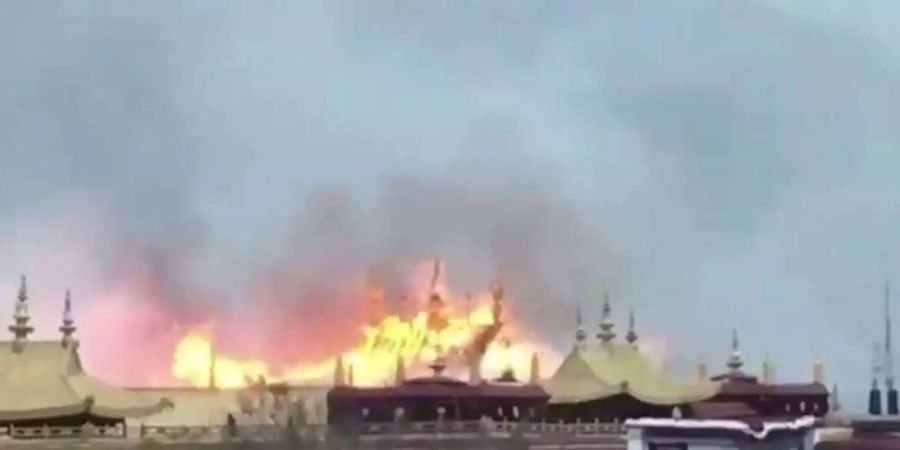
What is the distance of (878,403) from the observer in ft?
193

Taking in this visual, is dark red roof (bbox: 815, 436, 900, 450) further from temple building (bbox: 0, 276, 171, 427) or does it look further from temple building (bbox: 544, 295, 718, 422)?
temple building (bbox: 0, 276, 171, 427)

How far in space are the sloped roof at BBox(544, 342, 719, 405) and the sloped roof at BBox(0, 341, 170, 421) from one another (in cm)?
1190

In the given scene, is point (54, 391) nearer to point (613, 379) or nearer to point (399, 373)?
point (399, 373)

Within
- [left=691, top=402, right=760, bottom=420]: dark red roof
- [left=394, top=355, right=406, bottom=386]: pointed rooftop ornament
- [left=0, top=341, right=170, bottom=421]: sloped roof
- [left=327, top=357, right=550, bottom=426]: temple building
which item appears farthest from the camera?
[left=394, top=355, right=406, bottom=386]: pointed rooftop ornament

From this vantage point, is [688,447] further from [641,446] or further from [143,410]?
[143,410]

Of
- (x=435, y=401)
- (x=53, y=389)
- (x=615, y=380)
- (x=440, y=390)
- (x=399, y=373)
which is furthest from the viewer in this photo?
(x=615, y=380)

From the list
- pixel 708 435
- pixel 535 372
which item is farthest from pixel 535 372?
pixel 708 435

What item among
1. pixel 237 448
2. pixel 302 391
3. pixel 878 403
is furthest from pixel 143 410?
pixel 878 403

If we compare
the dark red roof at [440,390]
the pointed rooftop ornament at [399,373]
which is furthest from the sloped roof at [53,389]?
the pointed rooftop ornament at [399,373]

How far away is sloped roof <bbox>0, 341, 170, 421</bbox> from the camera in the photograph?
4081cm

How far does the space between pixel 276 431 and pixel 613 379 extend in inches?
528

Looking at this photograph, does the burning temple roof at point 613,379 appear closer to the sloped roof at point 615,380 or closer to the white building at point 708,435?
the sloped roof at point 615,380

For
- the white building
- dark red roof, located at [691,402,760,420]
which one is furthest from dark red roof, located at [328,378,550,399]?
the white building

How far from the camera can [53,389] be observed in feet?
136
